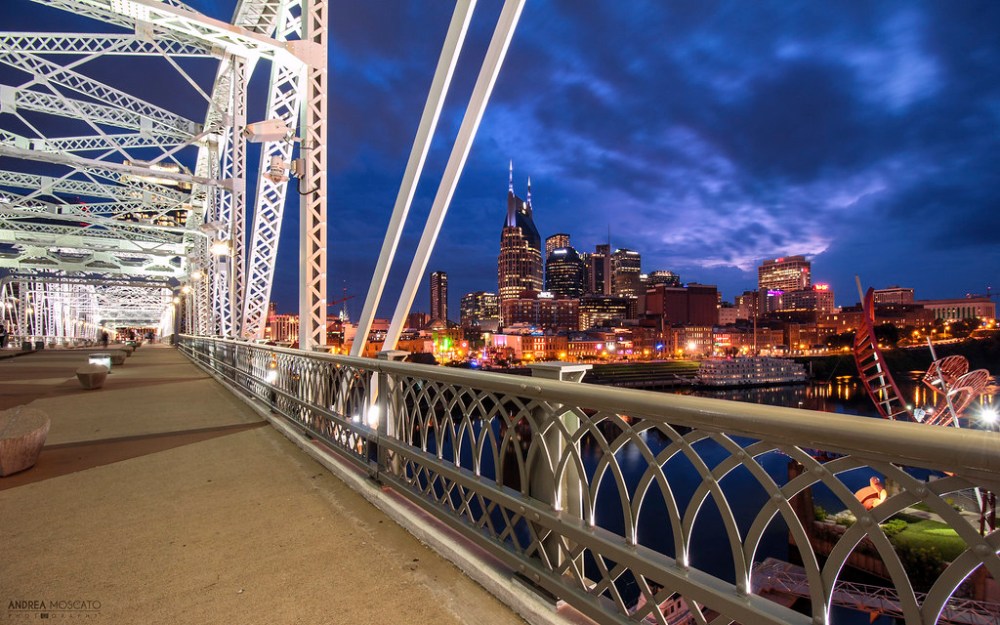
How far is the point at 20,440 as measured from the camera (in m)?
4.88

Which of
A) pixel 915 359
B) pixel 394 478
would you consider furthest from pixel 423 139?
pixel 915 359

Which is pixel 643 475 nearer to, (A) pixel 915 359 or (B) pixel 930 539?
(B) pixel 930 539

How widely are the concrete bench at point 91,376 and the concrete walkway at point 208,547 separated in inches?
A: 283

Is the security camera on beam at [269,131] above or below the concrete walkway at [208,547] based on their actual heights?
above

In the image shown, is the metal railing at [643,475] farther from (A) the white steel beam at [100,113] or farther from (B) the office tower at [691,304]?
(B) the office tower at [691,304]

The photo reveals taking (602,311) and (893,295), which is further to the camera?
(602,311)

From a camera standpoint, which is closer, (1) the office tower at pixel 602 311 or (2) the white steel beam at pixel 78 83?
(2) the white steel beam at pixel 78 83

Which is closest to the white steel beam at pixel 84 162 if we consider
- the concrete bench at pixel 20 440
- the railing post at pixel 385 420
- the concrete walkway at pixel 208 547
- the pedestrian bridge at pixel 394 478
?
the pedestrian bridge at pixel 394 478

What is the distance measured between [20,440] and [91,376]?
28.7 feet

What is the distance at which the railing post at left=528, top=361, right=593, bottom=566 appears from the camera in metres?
2.55

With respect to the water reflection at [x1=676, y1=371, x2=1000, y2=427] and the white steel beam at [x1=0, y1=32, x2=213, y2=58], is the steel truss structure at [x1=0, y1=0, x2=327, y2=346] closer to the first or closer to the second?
the white steel beam at [x1=0, y1=32, x2=213, y2=58]

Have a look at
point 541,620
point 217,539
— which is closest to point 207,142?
point 217,539

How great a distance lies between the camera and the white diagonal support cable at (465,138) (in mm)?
4363

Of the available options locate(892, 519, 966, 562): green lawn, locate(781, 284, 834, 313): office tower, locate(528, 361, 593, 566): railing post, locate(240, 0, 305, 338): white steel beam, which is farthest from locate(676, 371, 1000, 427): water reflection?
locate(781, 284, 834, 313): office tower
